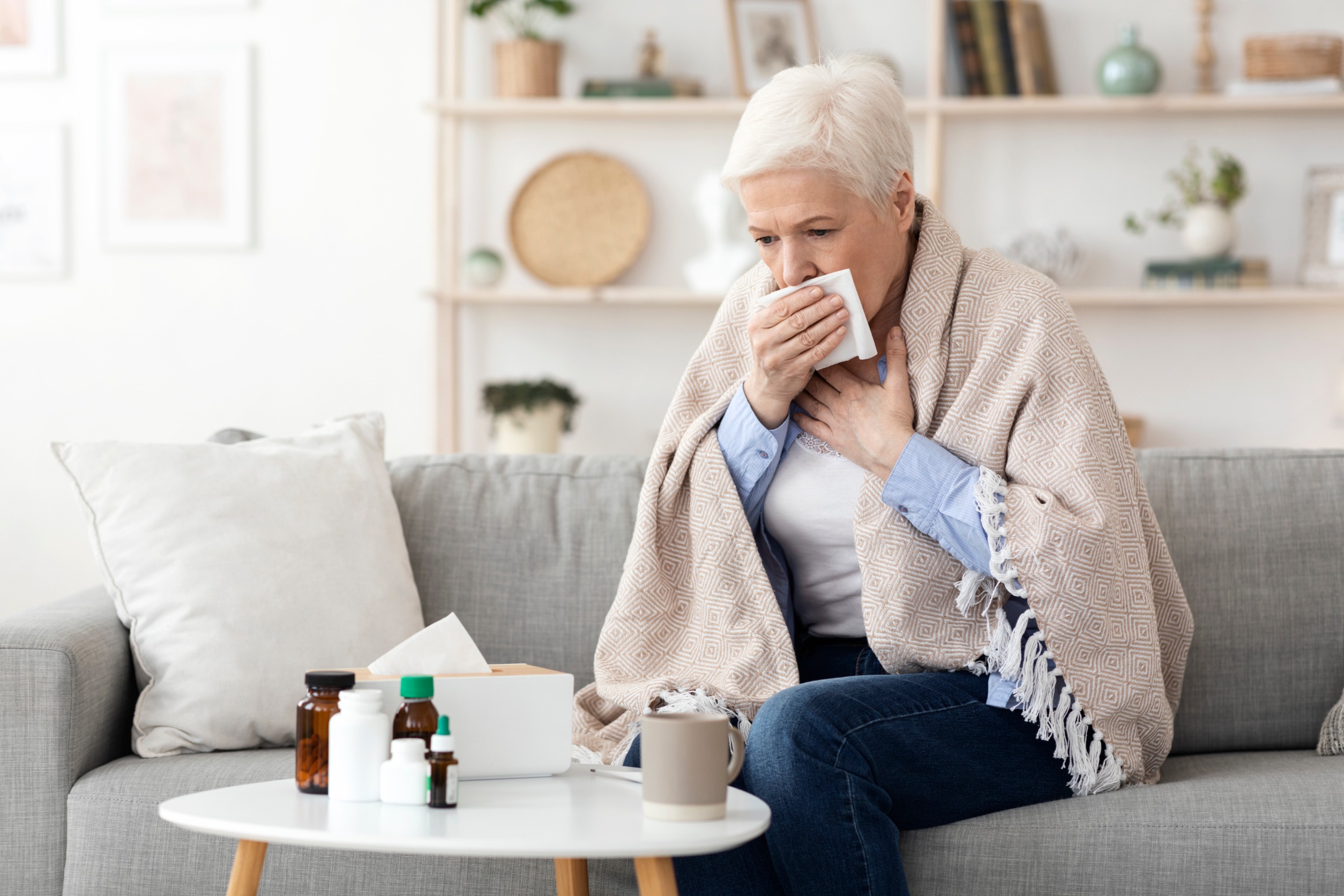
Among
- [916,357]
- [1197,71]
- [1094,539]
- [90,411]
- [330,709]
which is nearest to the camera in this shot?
[330,709]

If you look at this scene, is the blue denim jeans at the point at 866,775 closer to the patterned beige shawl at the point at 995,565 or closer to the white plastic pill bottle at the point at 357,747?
the patterned beige shawl at the point at 995,565

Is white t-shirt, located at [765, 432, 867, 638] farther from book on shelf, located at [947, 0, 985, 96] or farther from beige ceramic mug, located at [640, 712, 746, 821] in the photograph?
book on shelf, located at [947, 0, 985, 96]

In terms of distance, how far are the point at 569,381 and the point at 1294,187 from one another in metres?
2.04

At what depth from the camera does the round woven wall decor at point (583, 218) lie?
3.52 m

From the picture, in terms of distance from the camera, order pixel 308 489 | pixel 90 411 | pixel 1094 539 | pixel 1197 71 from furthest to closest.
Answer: pixel 90 411 → pixel 1197 71 → pixel 308 489 → pixel 1094 539

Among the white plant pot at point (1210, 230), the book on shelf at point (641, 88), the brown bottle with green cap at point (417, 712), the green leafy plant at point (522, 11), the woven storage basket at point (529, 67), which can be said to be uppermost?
the green leafy plant at point (522, 11)

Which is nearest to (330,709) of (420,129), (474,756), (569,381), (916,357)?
(474,756)

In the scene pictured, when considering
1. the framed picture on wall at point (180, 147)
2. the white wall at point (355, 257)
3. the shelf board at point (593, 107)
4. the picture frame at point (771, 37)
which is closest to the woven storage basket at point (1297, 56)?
the white wall at point (355, 257)

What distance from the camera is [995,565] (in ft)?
4.51

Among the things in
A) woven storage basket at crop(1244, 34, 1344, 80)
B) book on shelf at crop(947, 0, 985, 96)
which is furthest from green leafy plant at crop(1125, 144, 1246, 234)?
book on shelf at crop(947, 0, 985, 96)

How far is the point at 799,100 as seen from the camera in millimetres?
1462

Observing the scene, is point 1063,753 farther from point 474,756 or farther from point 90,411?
point 90,411

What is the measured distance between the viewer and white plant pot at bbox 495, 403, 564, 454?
328 cm

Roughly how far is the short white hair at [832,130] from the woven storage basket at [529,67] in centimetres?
205
